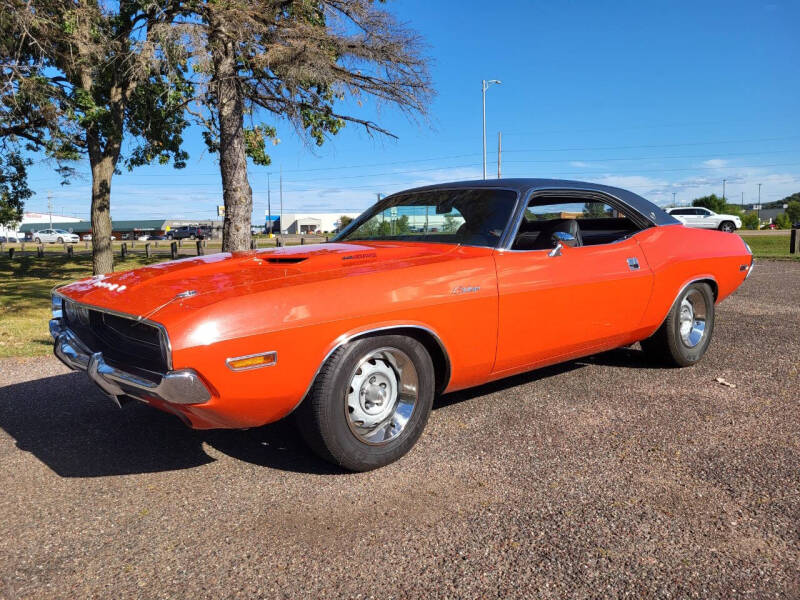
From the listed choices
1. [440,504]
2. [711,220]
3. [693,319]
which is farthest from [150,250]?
[440,504]

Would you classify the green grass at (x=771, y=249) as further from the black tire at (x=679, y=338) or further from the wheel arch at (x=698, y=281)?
the black tire at (x=679, y=338)

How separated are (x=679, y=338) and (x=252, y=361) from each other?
346 centimetres

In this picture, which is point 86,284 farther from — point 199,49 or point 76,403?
point 199,49

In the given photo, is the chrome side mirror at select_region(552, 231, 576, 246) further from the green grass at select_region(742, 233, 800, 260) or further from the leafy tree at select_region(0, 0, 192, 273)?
the green grass at select_region(742, 233, 800, 260)

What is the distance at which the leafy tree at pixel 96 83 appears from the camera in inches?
408

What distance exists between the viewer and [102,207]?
45.3ft

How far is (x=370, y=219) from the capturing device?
448 centimetres

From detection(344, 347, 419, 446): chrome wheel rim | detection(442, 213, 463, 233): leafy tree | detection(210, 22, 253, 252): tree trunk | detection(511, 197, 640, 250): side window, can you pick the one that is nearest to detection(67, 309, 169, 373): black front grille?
detection(344, 347, 419, 446): chrome wheel rim

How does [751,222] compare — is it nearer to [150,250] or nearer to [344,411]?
[150,250]

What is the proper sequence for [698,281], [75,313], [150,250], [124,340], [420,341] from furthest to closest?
[150,250]
[698,281]
[75,313]
[420,341]
[124,340]

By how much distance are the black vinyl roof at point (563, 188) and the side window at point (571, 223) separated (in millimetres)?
95

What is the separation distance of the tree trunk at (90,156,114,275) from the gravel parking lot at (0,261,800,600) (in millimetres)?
10370

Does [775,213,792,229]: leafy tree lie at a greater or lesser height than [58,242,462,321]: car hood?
greater

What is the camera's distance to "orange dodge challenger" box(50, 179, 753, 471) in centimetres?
255
